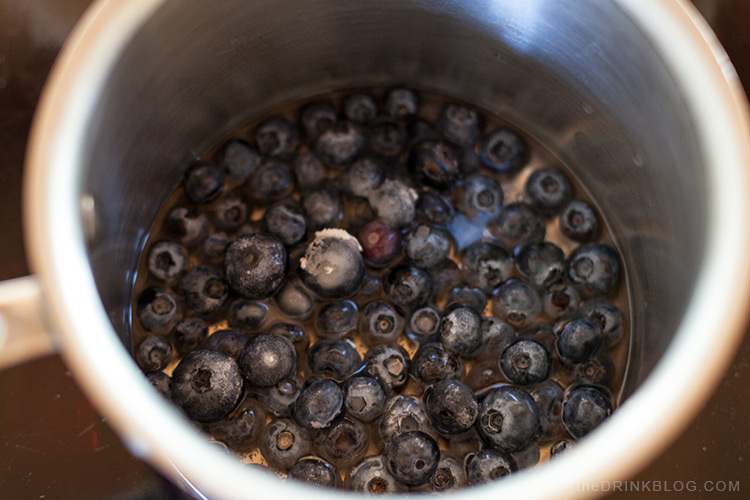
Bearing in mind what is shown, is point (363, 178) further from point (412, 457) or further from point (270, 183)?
point (412, 457)

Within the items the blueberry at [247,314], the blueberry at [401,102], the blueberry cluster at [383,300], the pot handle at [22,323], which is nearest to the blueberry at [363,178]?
the blueberry cluster at [383,300]

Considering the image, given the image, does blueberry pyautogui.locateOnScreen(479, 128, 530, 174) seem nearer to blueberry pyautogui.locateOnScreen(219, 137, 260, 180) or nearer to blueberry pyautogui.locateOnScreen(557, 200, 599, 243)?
blueberry pyautogui.locateOnScreen(557, 200, 599, 243)

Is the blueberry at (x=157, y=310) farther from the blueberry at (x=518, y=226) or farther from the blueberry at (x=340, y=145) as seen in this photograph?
the blueberry at (x=518, y=226)

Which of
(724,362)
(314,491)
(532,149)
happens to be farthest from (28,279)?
(532,149)

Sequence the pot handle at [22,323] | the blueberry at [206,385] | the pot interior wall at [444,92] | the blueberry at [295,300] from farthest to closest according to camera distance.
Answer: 1. the blueberry at [295,300]
2. the blueberry at [206,385]
3. the pot interior wall at [444,92]
4. the pot handle at [22,323]

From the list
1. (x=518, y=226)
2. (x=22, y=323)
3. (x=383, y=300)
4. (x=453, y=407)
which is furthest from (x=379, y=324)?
(x=22, y=323)

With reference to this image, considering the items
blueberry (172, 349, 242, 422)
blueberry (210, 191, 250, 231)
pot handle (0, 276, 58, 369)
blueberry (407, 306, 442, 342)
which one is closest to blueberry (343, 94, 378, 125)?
blueberry (210, 191, 250, 231)
